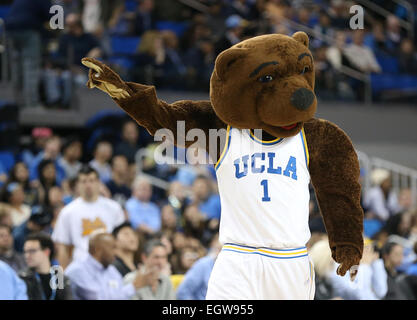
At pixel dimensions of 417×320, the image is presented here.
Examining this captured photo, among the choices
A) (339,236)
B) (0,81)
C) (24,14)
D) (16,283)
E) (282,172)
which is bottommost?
(16,283)

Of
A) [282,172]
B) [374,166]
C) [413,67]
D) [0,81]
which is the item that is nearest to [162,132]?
[282,172]

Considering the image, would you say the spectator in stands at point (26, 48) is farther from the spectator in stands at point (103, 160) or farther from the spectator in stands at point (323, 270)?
the spectator in stands at point (323, 270)

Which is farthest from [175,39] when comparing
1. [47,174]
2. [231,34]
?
[47,174]

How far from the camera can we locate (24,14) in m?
8.16

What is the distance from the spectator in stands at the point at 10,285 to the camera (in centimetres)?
468

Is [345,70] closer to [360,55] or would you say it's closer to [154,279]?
[360,55]

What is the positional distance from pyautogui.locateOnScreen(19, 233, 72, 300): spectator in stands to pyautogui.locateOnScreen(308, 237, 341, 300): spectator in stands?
173cm

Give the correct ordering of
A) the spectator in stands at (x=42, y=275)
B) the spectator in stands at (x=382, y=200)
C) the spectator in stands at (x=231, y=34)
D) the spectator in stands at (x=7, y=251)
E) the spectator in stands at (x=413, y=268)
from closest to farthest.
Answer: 1. the spectator in stands at (x=42, y=275)
2. the spectator in stands at (x=7, y=251)
3. the spectator in stands at (x=413, y=268)
4. the spectator in stands at (x=382, y=200)
5. the spectator in stands at (x=231, y=34)

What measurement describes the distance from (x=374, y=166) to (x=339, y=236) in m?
6.12

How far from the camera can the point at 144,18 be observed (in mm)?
9961

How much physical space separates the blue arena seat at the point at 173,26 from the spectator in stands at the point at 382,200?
3.19 m

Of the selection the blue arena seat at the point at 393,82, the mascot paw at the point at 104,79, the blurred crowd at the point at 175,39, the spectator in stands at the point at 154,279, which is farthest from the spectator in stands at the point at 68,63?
the mascot paw at the point at 104,79

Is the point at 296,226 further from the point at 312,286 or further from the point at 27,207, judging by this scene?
the point at 27,207

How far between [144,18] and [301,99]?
22.8ft
